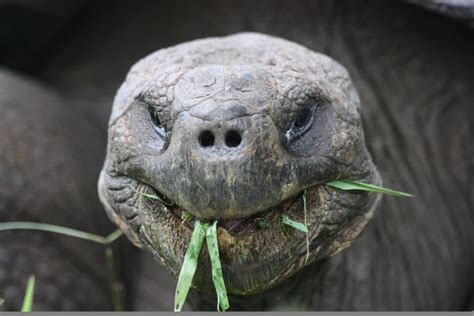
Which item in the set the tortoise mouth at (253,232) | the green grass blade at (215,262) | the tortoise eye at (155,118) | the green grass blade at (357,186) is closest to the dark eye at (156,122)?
the tortoise eye at (155,118)

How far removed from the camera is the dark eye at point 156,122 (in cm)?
163

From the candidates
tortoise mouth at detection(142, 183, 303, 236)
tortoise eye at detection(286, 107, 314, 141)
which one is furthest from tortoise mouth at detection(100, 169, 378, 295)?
tortoise eye at detection(286, 107, 314, 141)

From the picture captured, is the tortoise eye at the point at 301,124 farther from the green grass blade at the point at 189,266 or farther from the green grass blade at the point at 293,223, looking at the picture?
the green grass blade at the point at 189,266

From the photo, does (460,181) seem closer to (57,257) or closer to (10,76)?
(57,257)

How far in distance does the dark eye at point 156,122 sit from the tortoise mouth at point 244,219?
0.13 m

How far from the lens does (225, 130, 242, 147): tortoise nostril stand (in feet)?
4.72

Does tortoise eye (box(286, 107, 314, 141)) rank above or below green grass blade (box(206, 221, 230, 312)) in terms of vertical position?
above

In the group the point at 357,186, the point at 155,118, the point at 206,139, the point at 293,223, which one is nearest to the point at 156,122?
the point at 155,118

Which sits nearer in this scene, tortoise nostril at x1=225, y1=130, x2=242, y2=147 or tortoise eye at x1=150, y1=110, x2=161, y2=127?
tortoise nostril at x1=225, y1=130, x2=242, y2=147

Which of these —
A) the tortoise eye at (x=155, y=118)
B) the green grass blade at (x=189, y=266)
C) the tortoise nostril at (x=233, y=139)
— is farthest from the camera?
the tortoise eye at (x=155, y=118)

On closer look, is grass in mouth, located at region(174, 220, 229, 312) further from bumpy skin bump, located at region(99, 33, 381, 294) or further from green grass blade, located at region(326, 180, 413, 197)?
green grass blade, located at region(326, 180, 413, 197)

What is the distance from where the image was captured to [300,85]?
1653 mm

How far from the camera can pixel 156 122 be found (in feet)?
5.45

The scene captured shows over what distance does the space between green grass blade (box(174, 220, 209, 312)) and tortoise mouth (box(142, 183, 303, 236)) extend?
3 cm
